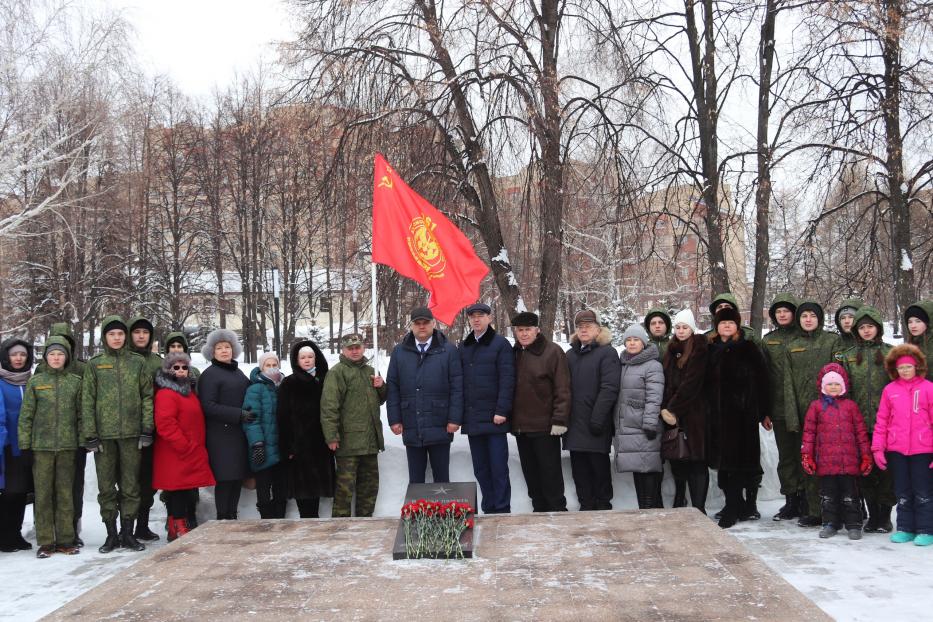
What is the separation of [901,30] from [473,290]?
6116 millimetres

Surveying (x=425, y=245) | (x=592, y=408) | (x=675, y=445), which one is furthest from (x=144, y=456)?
(x=675, y=445)

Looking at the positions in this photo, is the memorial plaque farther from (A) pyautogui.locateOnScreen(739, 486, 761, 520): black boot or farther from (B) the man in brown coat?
(A) pyautogui.locateOnScreen(739, 486, 761, 520): black boot

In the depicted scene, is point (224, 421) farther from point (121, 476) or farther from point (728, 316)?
point (728, 316)

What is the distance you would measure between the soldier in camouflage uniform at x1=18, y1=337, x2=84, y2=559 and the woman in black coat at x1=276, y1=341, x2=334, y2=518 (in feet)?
5.50

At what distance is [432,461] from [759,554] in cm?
276

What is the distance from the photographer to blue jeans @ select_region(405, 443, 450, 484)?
23.2ft

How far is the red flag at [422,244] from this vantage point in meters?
7.59

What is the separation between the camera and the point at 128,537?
6.71 metres

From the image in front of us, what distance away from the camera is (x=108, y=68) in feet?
51.6

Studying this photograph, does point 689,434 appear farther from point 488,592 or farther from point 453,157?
point 453,157

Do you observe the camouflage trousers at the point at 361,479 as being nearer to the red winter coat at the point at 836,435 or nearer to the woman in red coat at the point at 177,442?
the woman in red coat at the point at 177,442

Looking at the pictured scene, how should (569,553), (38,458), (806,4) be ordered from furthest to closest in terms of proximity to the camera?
(806,4), (38,458), (569,553)

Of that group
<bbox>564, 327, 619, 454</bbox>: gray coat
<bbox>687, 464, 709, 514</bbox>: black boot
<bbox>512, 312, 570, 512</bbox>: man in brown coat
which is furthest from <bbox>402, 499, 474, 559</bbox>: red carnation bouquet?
<bbox>687, 464, 709, 514</bbox>: black boot

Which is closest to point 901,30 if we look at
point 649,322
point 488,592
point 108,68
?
point 649,322
